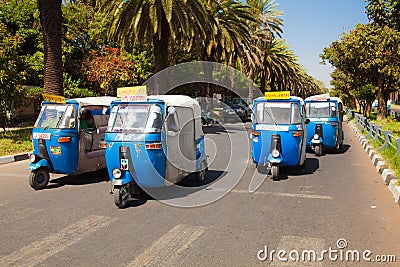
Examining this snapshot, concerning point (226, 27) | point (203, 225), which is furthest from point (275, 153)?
point (226, 27)

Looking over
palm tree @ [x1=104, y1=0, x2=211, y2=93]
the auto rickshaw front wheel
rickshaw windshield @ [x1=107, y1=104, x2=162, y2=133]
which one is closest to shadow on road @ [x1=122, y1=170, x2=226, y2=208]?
rickshaw windshield @ [x1=107, y1=104, x2=162, y2=133]

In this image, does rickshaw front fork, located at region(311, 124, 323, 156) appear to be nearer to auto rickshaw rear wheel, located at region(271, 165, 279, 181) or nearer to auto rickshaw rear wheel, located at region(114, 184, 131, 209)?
auto rickshaw rear wheel, located at region(271, 165, 279, 181)

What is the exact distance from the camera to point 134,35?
64.3 ft

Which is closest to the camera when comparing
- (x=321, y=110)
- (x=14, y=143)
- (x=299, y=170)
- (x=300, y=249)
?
(x=300, y=249)

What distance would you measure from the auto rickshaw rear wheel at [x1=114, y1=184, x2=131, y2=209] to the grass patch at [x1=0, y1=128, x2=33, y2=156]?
836 centimetres

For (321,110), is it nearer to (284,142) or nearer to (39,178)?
(284,142)

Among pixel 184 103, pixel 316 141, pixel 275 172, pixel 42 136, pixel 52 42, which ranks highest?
pixel 52 42

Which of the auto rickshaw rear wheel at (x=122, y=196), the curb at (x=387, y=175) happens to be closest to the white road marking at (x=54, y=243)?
the auto rickshaw rear wheel at (x=122, y=196)

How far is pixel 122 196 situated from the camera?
23.7 ft

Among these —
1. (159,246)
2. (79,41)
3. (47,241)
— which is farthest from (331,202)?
(79,41)

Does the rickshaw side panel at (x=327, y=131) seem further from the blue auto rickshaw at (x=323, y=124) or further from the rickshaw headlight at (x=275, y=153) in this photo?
the rickshaw headlight at (x=275, y=153)

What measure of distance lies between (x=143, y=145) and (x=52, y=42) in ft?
34.8

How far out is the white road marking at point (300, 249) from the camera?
4.79m

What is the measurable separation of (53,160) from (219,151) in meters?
7.08
